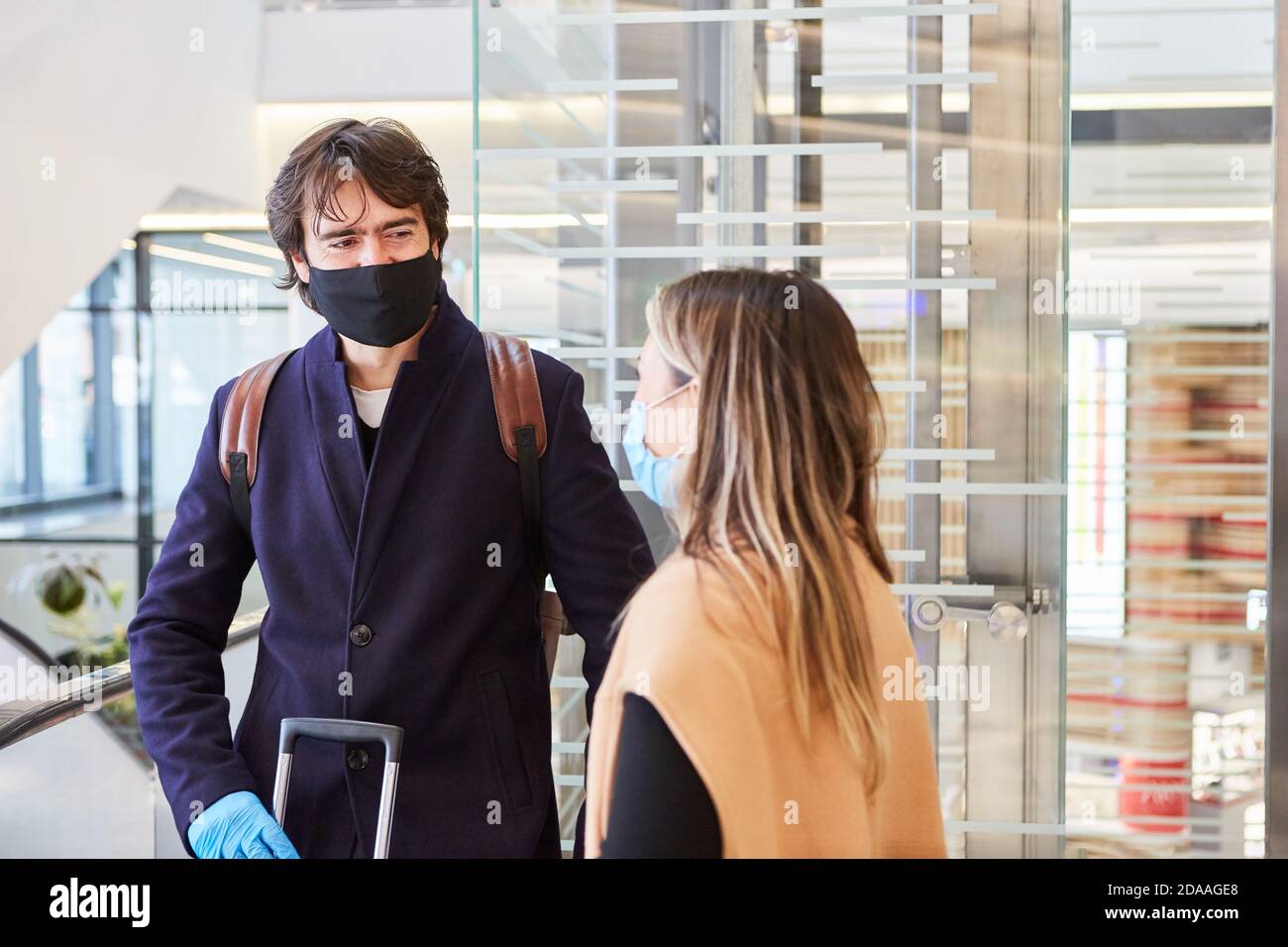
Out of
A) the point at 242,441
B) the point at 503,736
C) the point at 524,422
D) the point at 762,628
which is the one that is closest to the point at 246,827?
the point at 503,736

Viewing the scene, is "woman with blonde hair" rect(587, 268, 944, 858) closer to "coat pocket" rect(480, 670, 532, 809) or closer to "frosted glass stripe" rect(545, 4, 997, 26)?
"coat pocket" rect(480, 670, 532, 809)

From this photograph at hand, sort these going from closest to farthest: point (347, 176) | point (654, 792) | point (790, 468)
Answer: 1. point (654, 792)
2. point (790, 468)
3. point (347, 176)

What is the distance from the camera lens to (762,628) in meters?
1.04

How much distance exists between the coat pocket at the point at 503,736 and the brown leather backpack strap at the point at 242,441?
374mm

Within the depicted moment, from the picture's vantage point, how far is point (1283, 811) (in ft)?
5.16

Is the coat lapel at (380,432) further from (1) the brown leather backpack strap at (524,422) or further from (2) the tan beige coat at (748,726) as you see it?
(2) the tan beige coat at (748,726)

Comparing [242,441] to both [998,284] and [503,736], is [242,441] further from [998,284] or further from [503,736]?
[998,284]

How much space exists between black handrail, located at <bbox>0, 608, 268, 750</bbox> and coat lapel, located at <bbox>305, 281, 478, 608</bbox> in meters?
0.26

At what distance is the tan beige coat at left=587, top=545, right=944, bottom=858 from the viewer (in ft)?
3.17

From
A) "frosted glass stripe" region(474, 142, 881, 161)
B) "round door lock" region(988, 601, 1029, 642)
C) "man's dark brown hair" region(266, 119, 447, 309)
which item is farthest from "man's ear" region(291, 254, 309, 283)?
"round door lock" region(988, 601, 1029, 642)

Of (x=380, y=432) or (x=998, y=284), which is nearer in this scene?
(x=380, y=432)

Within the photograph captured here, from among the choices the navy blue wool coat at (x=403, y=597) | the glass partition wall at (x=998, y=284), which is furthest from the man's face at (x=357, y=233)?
the glass partition wall at (x=998, y=284)

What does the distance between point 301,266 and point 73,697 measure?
706mm
